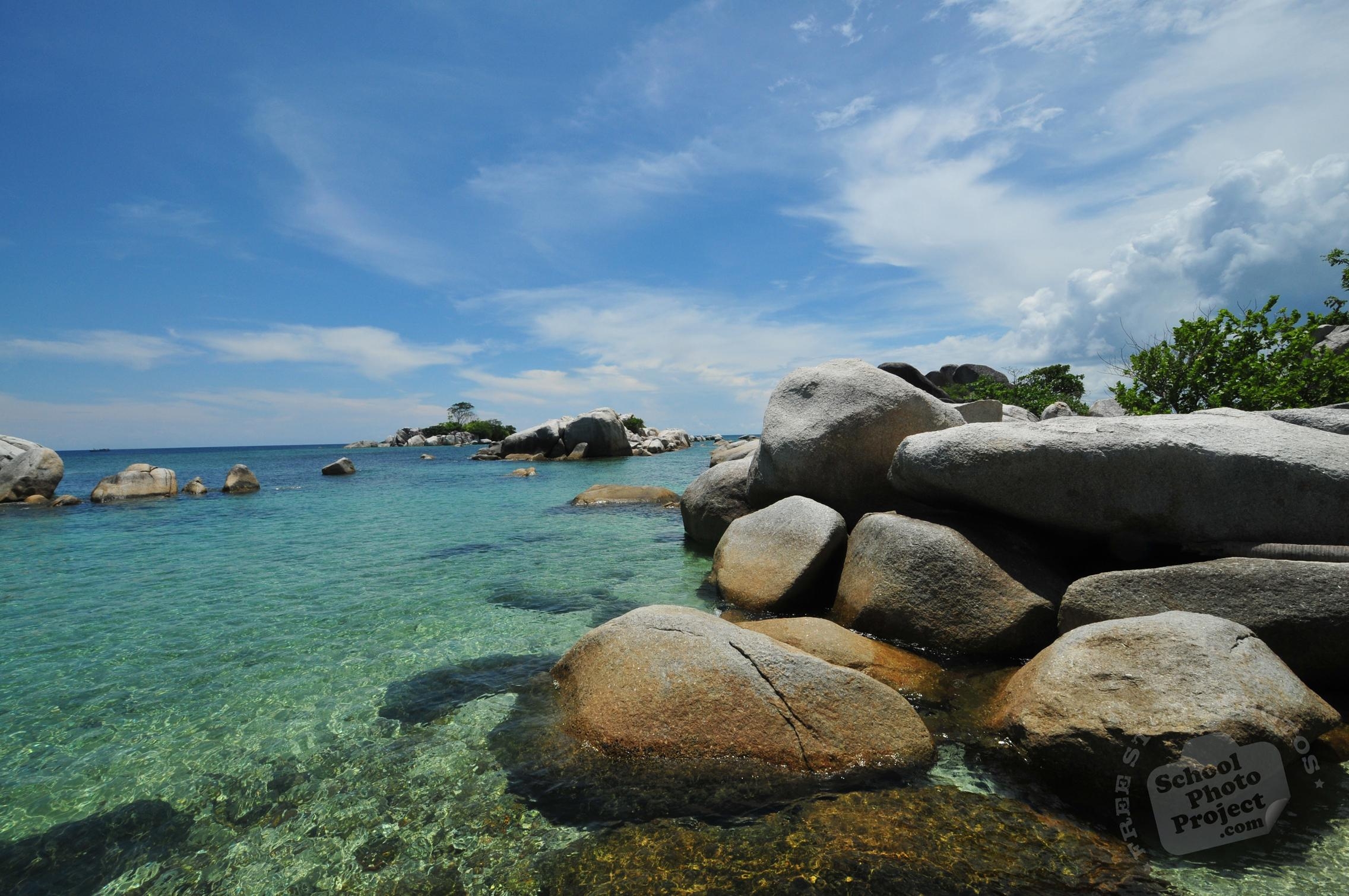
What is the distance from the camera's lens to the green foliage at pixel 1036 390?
3712 cm

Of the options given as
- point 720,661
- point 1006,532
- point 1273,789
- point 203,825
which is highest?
point 1006,532

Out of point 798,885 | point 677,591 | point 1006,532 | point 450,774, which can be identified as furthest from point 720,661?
point 677,591

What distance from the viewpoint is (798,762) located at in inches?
175

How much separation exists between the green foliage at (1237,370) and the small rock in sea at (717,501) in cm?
826

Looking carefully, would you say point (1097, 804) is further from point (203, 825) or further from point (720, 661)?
point (203, 825)

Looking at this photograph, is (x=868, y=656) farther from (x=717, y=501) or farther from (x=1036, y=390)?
(x=1036, y=390)

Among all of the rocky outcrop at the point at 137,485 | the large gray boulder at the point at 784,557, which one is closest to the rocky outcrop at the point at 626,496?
the large gray boulder at the point at 784,557

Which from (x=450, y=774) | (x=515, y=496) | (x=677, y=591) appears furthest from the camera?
(x=515, y=496)

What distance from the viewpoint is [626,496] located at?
22203 mm

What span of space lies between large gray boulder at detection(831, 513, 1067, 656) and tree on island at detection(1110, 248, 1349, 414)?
7803 millimetres

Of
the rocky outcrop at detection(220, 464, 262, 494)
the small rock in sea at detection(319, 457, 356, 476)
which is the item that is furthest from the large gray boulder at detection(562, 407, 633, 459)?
the rocky outcrop at detection(220, 464, 262, 494)

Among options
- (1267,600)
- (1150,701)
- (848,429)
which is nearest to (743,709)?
(1150,701)

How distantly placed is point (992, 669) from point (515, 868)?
4.87 meters

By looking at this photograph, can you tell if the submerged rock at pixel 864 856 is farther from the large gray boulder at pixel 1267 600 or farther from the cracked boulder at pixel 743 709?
the large gray boulder at pixel 1267 600
